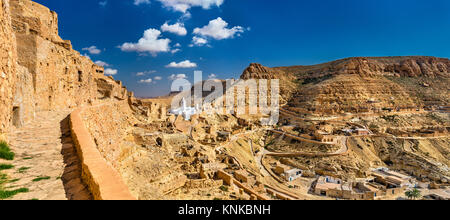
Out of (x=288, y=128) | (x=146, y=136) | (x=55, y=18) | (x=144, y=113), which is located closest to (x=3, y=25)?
(x=146, y=136)

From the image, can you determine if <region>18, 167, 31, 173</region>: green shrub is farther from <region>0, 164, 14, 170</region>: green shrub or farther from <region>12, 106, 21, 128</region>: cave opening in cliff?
<region>12, 106, 21, 128</region>: cave opening in cliff

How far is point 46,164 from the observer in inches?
177

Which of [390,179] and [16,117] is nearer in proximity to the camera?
[16,117]

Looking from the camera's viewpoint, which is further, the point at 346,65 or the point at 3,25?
the point at 346,65

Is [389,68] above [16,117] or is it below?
above

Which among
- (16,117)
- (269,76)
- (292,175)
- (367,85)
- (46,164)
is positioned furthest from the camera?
(269,76)

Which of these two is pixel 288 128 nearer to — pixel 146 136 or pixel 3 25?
pixel 146 136

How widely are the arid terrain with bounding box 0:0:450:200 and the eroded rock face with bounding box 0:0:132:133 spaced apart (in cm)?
5

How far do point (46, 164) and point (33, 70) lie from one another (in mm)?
7423

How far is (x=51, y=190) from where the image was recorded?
3.54 meters

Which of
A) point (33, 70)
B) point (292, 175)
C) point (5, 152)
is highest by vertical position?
point (33, 70)

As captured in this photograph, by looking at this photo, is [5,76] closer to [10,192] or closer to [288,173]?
[10,192]


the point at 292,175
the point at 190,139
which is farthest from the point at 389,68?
the point at 190,139

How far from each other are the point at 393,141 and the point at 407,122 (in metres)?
13.6
